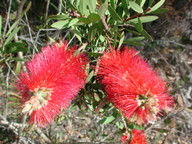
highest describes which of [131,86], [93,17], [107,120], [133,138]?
[93,17]

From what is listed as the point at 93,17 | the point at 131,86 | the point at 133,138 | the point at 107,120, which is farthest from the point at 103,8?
the point at 133,138

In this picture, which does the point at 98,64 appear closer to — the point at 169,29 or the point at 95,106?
the point at 95,106

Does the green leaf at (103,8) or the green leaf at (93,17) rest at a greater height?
the green leaf at (103,8)

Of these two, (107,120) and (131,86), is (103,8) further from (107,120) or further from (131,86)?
(107,120)

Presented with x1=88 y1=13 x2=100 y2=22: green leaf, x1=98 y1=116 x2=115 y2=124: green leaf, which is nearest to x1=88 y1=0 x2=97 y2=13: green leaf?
x1=88 y1=13 x2=100 y2=22: green leaf

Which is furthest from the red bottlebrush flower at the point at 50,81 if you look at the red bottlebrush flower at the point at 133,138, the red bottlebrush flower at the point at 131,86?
the red bottlebrush flower at the point at 133,138

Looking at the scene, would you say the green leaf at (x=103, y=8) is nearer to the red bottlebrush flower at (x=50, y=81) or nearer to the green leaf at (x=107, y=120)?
the red bottlebrush flower at (x=50, y=81)

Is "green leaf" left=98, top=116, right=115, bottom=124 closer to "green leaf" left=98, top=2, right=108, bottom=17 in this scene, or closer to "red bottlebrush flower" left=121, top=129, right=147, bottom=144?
"red bottlebrush flower" left=121, top=129, right=147, bottom=144
